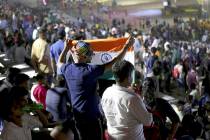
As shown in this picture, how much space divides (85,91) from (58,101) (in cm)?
104

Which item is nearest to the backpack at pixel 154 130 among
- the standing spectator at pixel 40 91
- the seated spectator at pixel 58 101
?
the seated spectator at pixel 58 101

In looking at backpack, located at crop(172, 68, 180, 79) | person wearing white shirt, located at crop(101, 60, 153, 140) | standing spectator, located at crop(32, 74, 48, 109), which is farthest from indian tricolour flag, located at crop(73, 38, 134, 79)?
backpack, located at crop(172, 68, 180, 79)

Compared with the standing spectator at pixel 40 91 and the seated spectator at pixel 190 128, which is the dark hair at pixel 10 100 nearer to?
the standing spectator at pixel 40 91

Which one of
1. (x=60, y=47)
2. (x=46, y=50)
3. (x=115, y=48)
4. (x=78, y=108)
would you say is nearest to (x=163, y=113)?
(x=78, y=108)

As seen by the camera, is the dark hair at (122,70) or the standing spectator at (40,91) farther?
the standing spectator at (40,91)

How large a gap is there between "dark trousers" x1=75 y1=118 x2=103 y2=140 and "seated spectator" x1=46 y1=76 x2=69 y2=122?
0.79 m

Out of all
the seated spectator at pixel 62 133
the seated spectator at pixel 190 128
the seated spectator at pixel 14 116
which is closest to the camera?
the seated spectator at pixel 14 116

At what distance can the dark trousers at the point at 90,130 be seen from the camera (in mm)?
4324

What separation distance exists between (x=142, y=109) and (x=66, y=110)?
165 cm

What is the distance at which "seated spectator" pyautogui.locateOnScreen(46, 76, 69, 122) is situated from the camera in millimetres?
5160

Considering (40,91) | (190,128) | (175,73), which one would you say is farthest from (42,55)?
(175,73)

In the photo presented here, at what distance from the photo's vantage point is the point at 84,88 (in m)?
4.26

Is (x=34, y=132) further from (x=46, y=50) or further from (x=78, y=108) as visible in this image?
(x=46, y=50)

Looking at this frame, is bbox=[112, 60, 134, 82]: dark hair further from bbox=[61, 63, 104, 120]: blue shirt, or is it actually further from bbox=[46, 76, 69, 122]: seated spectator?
bbox=[46, 76, 69, 122]: seated spectator
